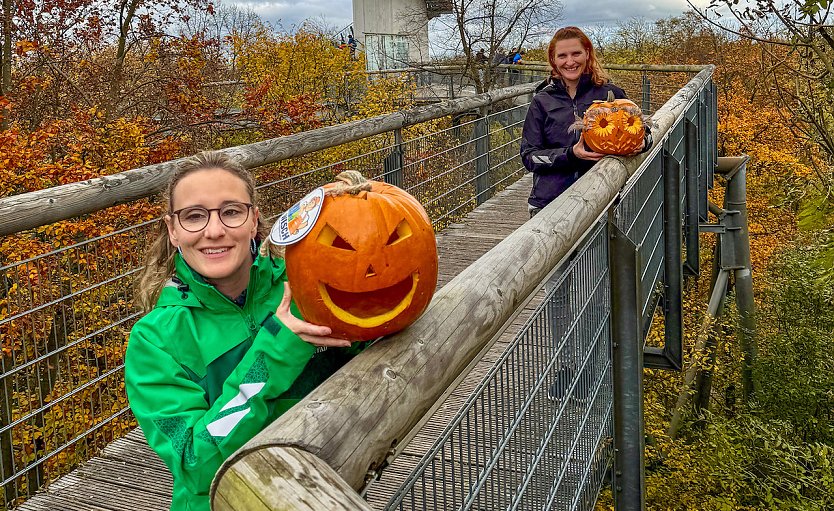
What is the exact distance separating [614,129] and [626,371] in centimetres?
126

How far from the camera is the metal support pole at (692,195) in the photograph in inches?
321

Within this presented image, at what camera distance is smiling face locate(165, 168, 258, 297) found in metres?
2.31

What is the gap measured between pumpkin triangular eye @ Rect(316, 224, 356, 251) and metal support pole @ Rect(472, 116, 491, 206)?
6956mm

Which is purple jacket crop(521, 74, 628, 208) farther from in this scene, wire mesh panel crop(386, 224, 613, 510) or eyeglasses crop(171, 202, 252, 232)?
eyeglasses crop(171, 202, 252, 232)

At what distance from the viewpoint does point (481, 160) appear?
941 cm

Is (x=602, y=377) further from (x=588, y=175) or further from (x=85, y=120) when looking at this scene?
(x=85, y=120)

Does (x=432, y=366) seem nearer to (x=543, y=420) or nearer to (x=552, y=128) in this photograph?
(x=543, y=420)

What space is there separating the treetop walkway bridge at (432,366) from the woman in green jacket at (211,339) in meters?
0.30

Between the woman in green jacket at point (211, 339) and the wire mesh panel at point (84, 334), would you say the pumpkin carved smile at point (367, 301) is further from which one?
the wire mesh panel at point (84, 334)

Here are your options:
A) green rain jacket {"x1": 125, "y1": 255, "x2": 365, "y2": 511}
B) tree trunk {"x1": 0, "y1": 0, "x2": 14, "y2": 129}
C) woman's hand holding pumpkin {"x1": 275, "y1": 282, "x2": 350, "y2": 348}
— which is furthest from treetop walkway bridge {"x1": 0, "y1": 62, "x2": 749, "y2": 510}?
tree trunk {"x1": 0, "y1": 0, "x2": 14, "y2": 129}

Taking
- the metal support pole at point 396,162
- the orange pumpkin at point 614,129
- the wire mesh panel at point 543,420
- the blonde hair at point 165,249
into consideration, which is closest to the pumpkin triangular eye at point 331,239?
the wire mesh panel at point 543,420

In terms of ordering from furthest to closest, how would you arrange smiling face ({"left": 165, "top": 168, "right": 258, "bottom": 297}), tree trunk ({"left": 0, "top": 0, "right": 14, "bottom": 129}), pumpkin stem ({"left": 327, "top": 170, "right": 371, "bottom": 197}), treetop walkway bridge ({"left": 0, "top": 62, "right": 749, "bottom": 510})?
tree trunk ({"left": 0, "top": 0, "right": 14, "bottom": 129}) < smiling face ({"left": 165, "top": 168, "right": 258, "bottom": 297}) < pumpkin stem ({"left": 327, "top": 170, "right": 371, "bottom": 197}) < treetop walkway bridge ({"left": 0, "top": 62, "right": 749, "bottom": 510})

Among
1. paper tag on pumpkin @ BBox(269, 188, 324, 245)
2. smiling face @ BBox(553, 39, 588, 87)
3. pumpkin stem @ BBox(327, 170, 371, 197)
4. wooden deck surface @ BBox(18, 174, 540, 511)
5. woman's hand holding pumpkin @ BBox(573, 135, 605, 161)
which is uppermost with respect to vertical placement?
smiling face @ BBox(553, 39, 588, 87)

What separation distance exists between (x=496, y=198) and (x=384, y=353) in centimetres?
833
